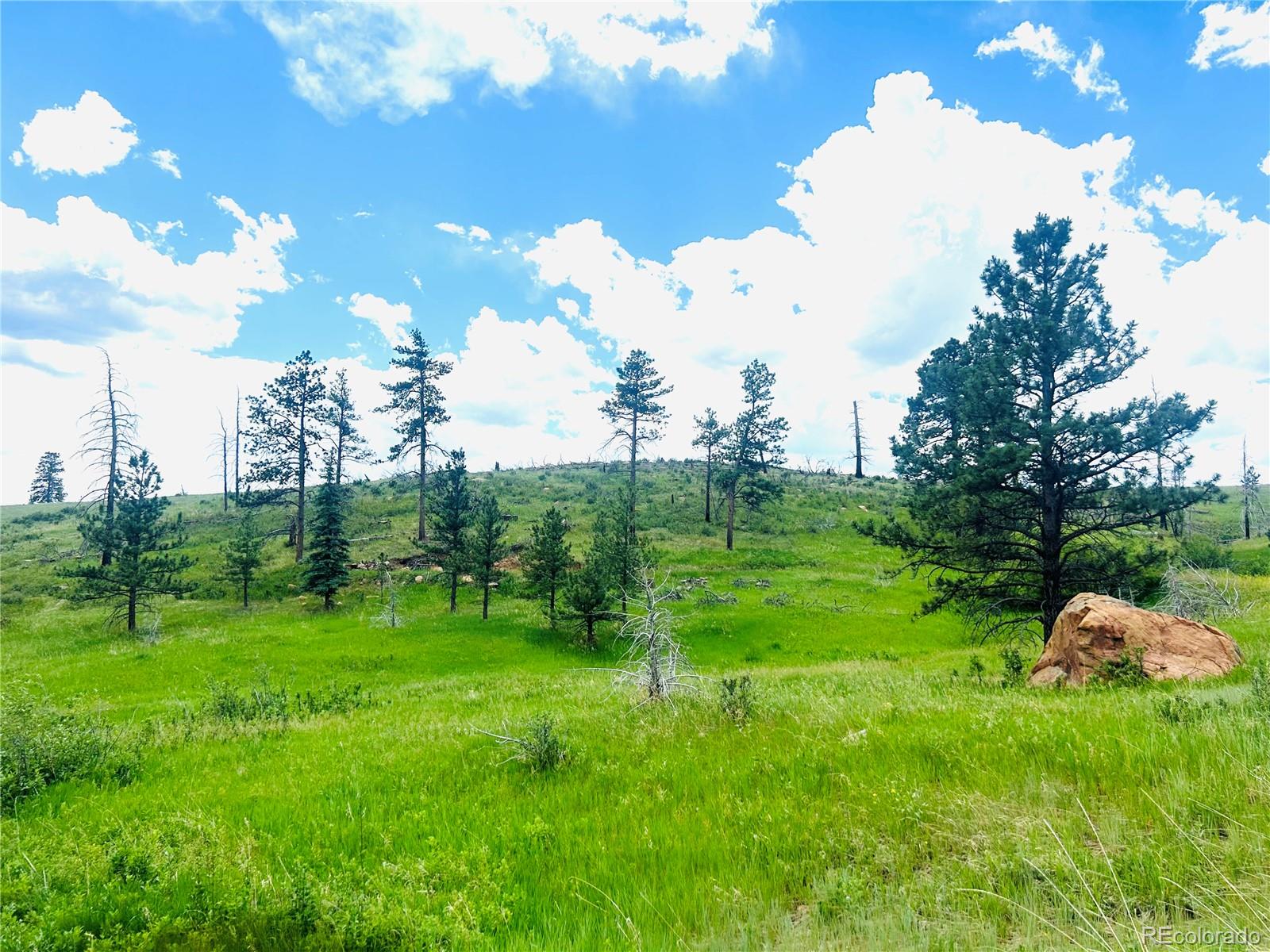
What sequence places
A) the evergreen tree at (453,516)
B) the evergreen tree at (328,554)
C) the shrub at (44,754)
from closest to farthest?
the shrub at (44,754) < the evergreen tree at (453,516) < the evergreen tree at (328,554)

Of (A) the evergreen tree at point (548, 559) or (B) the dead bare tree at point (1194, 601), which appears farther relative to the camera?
(A) the evergreen tree at point (548, 559)

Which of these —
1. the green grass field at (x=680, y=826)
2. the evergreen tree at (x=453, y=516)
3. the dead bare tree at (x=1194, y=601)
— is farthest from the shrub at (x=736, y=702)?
the evergreen tree at (x=453, y=516)

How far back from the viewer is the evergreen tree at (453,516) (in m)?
29.5

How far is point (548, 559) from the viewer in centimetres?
2583

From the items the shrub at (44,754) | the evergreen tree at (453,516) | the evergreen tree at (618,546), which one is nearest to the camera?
the shrub at (44,754)

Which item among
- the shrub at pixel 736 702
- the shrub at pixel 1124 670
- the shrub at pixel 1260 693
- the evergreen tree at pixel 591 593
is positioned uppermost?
the shrub at pixel 1260 693

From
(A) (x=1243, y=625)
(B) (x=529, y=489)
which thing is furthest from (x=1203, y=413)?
(B) (x=529, y=489)

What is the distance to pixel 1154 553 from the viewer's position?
1488 cm

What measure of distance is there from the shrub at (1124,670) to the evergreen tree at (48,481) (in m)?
126

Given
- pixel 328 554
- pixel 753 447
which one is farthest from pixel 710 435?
pixel 328 554

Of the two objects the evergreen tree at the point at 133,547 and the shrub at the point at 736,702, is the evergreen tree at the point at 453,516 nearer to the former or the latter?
the evergreen tree at the point at 133,547

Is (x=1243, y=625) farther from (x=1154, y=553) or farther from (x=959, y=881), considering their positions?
(x=959, y=881)

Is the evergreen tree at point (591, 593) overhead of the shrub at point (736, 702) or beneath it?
beneath

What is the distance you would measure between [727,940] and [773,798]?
6.03ft
